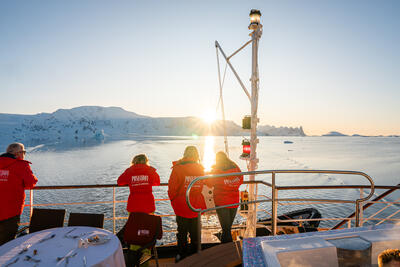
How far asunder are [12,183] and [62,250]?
166 centimetres

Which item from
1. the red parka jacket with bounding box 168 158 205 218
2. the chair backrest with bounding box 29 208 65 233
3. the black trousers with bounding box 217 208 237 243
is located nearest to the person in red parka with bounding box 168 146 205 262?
the red parka jacket with bounding box 168 158 205 218

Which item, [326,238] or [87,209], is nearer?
[326,238]

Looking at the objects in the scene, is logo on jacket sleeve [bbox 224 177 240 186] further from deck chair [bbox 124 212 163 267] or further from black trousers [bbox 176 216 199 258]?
deck chair [bbox 124 212 163 267]

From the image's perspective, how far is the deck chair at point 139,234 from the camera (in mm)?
2723

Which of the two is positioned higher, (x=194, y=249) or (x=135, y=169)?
(x=135, y=169)

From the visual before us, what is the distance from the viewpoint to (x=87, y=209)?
19.0m

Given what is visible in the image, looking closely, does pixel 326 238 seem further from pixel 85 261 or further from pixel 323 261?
pixel 85 261

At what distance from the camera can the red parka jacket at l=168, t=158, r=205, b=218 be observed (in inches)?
126

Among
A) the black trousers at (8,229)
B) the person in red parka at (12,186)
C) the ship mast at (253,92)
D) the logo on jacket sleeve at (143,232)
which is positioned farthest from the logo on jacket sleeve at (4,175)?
the ship mast at (253,92)

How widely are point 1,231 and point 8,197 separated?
1.50 feet

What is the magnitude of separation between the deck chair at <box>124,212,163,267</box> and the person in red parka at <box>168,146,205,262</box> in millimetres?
447

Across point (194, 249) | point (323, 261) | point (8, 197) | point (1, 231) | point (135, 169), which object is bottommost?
point (194, 249)

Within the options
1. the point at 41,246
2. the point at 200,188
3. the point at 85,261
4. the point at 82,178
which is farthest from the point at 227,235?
the point at 82,178

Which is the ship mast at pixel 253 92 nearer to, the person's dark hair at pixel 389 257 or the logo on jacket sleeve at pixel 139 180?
the logo on jacket sleeve at pixel 139 180
